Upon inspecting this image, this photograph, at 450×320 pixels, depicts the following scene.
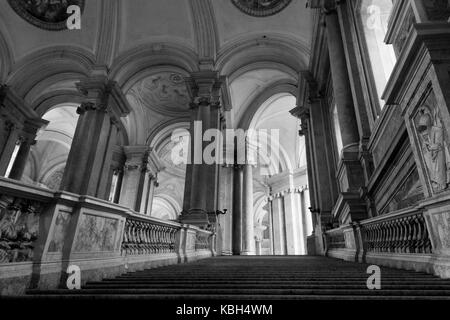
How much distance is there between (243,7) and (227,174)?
7.05 meters

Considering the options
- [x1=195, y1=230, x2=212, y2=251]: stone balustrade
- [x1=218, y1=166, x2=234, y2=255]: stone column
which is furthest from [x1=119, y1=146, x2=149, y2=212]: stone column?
[x1=195, y1=230, x2=212, y2=251]: stone balustrade

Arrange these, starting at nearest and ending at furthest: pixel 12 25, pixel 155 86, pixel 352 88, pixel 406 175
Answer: pixel 406 175
pixel 352 88
pixel 12 25
pixel 155 86

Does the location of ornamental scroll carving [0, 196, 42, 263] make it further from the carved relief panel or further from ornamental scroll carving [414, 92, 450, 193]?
the carved relief panel

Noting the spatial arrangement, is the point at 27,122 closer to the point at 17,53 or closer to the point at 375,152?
the point at 17,53

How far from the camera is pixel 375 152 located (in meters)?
4.61

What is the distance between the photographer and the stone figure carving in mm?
2100

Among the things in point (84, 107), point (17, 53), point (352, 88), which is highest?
point (17, 53)

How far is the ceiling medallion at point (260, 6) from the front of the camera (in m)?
9.44

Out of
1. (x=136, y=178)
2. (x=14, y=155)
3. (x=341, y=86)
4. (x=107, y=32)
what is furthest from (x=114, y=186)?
(x=341, y=86)

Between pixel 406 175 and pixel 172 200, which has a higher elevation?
pixel 172 200

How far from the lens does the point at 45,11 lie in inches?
378

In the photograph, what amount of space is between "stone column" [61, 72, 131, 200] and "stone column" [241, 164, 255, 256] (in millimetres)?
6161

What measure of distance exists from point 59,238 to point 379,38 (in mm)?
6330

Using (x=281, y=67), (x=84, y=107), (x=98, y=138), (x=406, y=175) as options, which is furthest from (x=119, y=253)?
(x=281, y=67)
